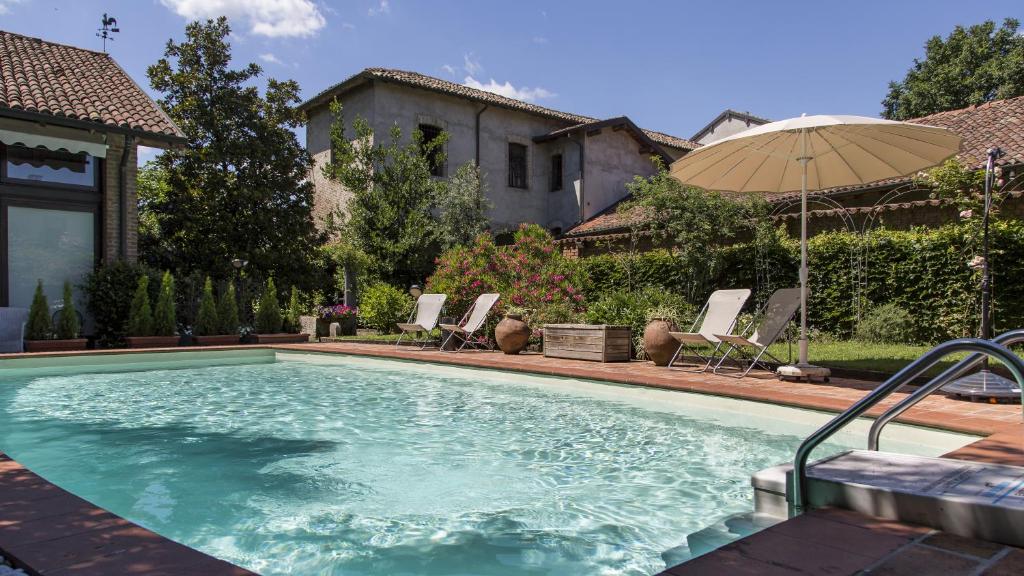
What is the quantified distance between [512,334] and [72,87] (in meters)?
10.3

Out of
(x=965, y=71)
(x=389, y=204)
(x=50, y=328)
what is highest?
(x=965, y=71)

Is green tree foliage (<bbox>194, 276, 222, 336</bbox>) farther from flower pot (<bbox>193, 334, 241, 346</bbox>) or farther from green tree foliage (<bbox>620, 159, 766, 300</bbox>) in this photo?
green tree foliage (<bbox>620, 159, 766, 300</bbox>)

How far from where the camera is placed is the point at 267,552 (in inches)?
110

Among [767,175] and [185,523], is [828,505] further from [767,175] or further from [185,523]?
[767,175]

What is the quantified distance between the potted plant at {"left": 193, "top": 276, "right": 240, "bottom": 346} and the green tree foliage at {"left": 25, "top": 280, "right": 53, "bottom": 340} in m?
2.25

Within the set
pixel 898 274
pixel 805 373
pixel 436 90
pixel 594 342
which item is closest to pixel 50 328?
pixel 594 342

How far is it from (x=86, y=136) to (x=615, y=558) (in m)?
12.3

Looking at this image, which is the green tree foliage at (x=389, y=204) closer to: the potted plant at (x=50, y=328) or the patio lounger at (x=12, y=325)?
the potted plant at (x=50, y=328)

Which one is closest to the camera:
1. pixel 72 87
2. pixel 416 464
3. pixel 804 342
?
pixel 416 464

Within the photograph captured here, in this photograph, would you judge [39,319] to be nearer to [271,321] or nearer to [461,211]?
[271,321]

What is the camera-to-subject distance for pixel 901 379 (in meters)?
2.22

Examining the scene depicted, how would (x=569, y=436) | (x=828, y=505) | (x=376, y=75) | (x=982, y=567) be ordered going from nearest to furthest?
1. (x=982, y=567)
2. (x=828, y=505)
3. (x=569, y=436)
4. (x=376, y=75)

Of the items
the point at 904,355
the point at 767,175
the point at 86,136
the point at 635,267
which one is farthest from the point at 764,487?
the point at 86,136

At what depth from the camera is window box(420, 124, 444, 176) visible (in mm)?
20219
